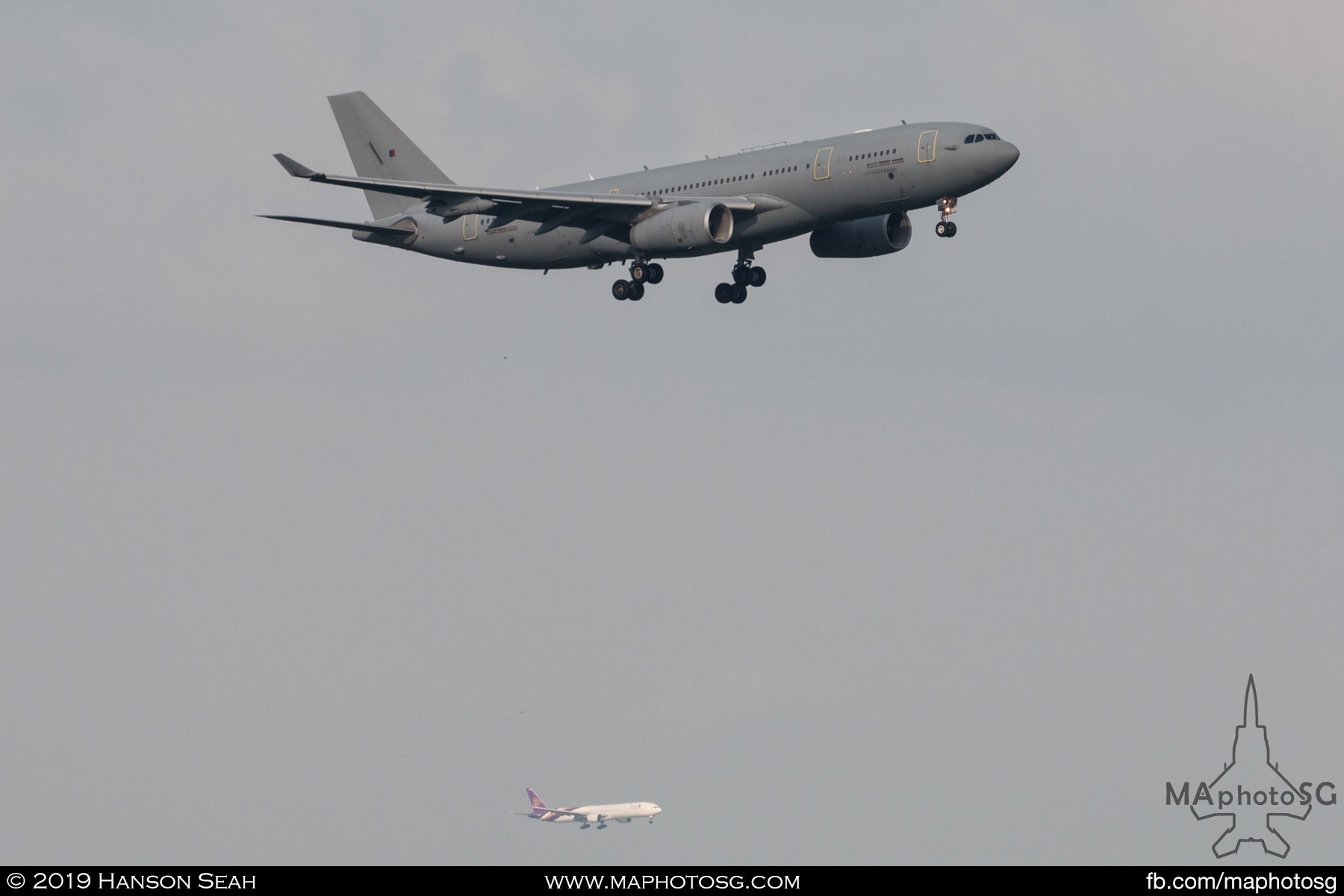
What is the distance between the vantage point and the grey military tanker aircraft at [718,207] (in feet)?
199

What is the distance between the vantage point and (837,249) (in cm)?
6881

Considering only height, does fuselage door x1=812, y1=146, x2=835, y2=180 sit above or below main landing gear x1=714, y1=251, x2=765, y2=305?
above

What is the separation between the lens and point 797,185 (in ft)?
206

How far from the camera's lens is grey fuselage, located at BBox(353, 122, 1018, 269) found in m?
60.5

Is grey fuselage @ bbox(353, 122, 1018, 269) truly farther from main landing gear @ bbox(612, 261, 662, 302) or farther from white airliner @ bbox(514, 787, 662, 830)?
white airliner @ bbox(514, 787, 662, 830)

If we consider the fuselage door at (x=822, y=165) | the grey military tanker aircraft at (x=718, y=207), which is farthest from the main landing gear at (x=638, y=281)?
the fuselage door at (x=822, y=165)

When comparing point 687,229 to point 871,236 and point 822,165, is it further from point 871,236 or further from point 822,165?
point 871,236

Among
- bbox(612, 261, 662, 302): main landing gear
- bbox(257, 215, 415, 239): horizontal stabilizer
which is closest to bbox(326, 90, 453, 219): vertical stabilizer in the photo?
bbox(257, 215, 415, 239): horizontal stabilizer

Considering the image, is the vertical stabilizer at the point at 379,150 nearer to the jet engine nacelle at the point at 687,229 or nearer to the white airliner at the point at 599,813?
the jet engine nacelle at the point at 687,229

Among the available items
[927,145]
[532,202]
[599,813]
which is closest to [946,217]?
[927,145]

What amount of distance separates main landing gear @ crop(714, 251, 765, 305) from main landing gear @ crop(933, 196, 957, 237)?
29.8 feet
